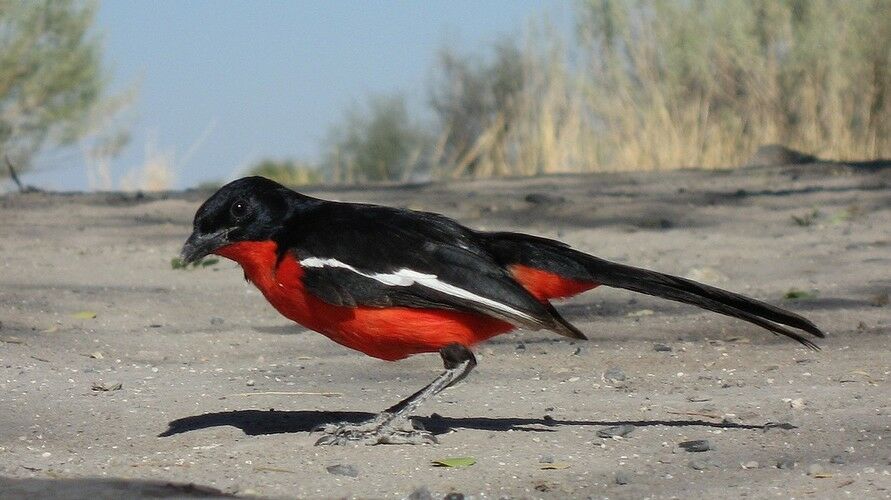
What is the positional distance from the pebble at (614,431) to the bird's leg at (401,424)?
0.49 meters

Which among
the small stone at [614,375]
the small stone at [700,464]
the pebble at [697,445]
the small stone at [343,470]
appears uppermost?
the small stone at [614,375]

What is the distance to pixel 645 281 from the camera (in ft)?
14.1

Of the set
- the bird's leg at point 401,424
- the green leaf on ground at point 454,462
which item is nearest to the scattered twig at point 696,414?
the bird's leg at point 401,424

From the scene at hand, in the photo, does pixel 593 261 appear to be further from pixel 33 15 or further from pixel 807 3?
pixel 33 15

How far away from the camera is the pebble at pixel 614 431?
4418 mm

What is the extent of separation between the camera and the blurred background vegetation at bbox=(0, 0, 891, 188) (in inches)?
630

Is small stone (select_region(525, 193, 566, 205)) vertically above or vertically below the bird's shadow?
above

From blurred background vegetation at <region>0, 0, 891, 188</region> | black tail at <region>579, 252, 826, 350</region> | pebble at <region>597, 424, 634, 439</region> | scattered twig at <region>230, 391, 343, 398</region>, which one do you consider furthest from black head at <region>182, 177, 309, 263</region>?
blurred background vegetation at <region>0, 0, 891, 188</region>

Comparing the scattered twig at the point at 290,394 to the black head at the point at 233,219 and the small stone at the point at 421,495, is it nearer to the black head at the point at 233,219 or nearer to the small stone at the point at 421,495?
the black head at the point at 233,219

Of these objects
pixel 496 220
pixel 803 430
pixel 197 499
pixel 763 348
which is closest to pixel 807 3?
pixel 496 220

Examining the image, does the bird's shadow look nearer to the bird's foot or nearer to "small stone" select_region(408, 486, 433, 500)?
the bird's foot

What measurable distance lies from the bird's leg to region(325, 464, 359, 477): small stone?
32 cm

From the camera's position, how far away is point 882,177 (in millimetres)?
11664

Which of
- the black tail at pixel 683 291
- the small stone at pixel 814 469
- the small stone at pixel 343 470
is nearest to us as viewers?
the small stone at pixel 814 469
